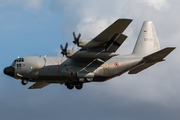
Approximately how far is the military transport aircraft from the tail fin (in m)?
0.81

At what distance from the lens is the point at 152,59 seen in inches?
1041

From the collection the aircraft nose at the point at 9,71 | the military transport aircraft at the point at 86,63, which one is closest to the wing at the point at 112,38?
the military transport aircraft at the point at 86,63

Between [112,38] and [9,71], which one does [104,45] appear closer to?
[112,38]

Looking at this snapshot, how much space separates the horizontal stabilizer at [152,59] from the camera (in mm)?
25044

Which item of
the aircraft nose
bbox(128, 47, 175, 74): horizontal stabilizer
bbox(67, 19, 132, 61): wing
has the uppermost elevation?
bbox(67, 19, 132, 61): wing

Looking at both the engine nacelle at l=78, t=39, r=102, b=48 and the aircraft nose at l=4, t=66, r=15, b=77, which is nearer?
the engine nacelle at l=78, t=39, r=102, b=48

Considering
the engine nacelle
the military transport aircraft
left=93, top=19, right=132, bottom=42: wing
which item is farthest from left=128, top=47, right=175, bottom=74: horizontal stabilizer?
the engine nacelle

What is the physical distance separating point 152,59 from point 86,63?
5.97m

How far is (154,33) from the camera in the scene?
95.8 feet

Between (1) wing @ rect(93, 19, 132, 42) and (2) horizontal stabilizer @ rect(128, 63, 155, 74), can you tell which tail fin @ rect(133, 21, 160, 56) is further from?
(1) wing @ rect(93, 19, 132, 42)

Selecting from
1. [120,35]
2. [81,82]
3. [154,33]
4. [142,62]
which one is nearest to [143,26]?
[154,33]

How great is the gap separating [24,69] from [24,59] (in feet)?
2.98

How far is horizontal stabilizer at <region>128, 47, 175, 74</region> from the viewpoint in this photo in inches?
986

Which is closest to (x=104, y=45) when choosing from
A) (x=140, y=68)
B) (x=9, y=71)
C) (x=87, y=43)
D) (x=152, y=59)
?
(x=87, y=43)
